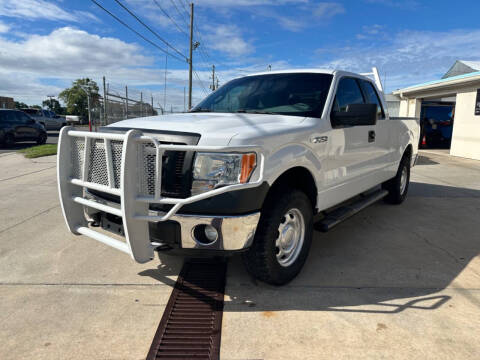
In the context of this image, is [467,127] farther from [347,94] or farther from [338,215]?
[338,215]

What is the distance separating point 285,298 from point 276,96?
201 centimetres

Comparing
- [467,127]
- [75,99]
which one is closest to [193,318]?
[467,127]

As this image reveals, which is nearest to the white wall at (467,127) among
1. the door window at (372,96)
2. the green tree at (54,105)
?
the door window at (372,96)

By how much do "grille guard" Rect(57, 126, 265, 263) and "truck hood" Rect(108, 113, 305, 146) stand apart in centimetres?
16

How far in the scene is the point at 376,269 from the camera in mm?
3479

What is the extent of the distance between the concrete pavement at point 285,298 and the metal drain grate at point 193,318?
2.9 inches

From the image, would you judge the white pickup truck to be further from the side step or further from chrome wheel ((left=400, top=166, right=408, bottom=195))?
chrome wheel ((left=400, top=166, right=408, bottom=195))

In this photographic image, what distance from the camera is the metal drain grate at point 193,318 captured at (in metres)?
2.30

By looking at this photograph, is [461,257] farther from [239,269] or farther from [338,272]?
[239,269]

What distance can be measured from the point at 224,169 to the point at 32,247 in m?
2.71

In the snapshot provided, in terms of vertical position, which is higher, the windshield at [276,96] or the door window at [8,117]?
the windshield at [276,96]

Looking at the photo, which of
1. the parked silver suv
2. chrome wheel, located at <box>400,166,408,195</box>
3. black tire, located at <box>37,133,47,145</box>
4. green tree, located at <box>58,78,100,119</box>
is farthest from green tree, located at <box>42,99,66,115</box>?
chrome wheel, located at <box>400,166,408,195</box>

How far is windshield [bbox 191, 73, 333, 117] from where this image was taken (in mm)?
3578

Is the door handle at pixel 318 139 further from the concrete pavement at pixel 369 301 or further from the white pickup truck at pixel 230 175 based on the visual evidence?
the concrete pavement at pixel 369 301
